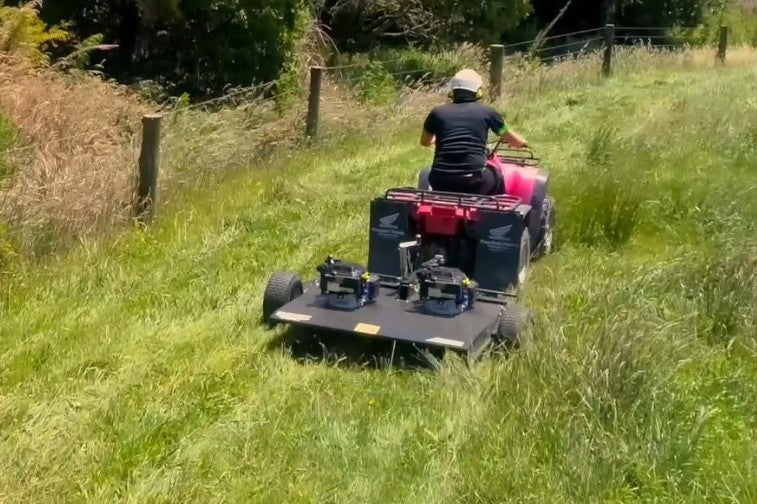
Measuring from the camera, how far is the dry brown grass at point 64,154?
7.62 meters

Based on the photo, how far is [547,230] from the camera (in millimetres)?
7543

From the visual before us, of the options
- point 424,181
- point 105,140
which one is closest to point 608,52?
point 105,140

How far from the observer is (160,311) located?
633 centimetres

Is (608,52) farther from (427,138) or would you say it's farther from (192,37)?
(427,138)

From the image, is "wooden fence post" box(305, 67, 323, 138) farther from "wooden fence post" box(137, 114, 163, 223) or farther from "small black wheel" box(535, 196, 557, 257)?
"small black wheel" box(535, 196, 557, 257)

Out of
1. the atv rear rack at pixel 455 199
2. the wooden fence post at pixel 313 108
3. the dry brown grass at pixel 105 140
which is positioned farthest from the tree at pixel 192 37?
the atv rear rack at pixel 455 199

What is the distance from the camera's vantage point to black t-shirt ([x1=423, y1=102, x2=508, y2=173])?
667 centimetres

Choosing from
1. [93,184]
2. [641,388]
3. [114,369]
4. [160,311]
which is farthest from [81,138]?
[641,388]

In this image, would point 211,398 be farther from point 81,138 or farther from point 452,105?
point 81,138

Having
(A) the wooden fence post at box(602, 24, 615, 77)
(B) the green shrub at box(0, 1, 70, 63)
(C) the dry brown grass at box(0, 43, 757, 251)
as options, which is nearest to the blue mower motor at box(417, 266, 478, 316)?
(C) the dry brown grass at box(0, 43, 757, 251)

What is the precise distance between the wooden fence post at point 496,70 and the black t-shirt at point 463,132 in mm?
8975

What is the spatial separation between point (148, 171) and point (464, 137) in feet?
9.72

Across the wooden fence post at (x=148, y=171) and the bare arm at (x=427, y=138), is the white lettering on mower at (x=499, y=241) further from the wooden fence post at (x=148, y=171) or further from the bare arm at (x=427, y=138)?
the wooden fence post at (x=148, y=171)

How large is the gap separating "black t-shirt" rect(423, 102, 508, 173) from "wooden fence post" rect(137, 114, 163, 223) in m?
2.64
